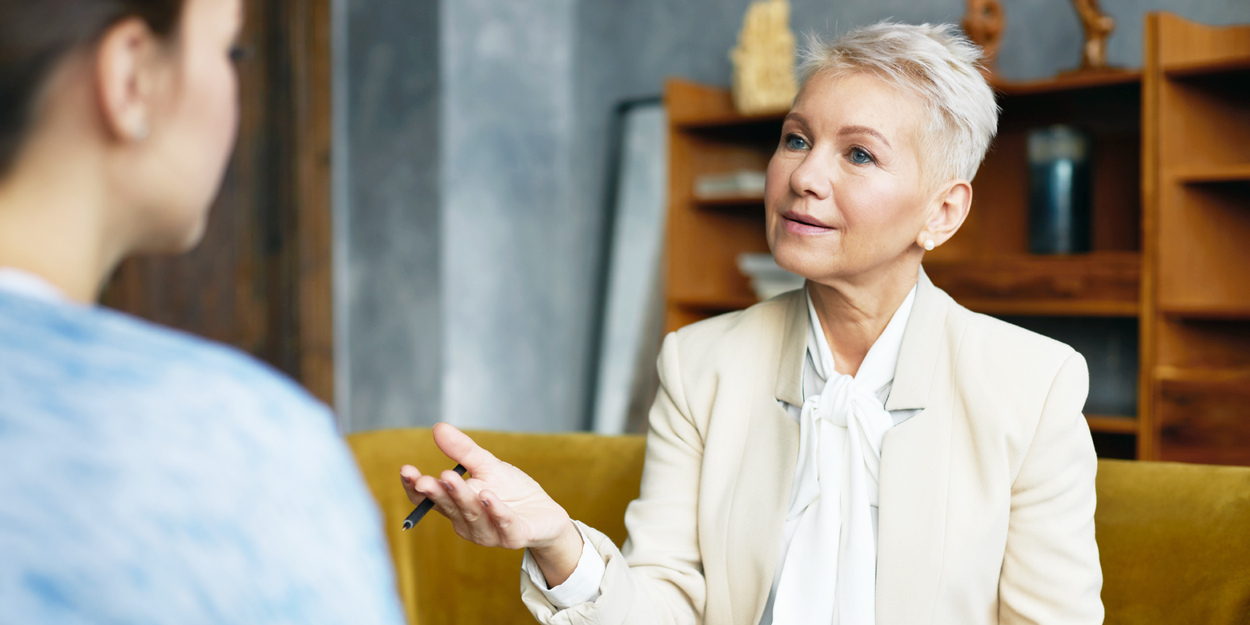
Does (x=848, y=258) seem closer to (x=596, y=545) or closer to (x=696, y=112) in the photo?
(x=596, y=545)

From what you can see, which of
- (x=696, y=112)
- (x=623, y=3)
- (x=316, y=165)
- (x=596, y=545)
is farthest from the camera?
(x=623, y=3)

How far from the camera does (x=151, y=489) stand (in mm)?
443

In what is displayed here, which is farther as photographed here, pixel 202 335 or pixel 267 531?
pixel 202 335

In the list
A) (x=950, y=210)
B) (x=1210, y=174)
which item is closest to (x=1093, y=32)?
(x=1210, y=174)

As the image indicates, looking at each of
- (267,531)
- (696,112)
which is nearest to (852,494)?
(267,531)

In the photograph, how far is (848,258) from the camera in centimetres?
124

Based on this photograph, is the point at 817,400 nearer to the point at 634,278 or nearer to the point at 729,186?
the point at 729,186

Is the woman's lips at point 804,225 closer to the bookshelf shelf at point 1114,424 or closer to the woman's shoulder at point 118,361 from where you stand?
the woman's shoulder at point 118,361

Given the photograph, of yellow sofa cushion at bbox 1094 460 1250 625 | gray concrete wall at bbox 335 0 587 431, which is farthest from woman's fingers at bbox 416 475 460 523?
gray concrete wall at bbox 335 0 587 431

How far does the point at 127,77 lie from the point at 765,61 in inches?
107

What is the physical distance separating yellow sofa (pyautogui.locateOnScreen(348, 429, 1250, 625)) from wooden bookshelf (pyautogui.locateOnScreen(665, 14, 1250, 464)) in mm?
1149

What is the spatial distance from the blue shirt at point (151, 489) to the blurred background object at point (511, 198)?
246cm

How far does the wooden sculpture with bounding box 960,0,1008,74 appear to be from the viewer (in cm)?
271

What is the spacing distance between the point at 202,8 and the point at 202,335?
307 cm
